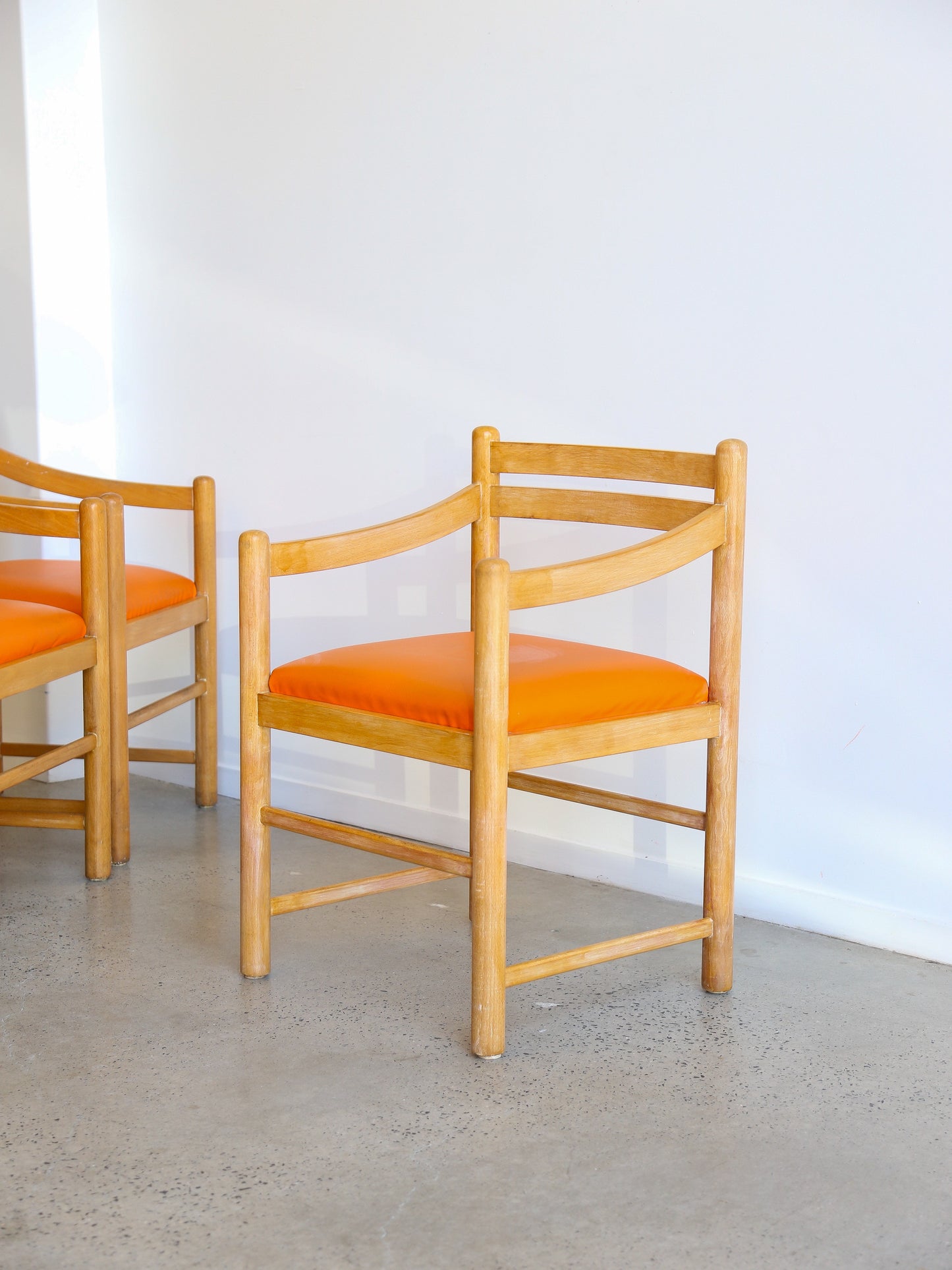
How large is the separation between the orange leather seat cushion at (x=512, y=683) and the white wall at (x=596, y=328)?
414 millimetres

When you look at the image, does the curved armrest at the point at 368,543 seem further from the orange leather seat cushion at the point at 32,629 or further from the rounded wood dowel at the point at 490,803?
Answer: the orange leather seat cushion at the point at 32,629

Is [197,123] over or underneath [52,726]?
over

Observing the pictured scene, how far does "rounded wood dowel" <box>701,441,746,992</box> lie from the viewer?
1.78 meters

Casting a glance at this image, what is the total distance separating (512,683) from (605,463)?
0.44 meters

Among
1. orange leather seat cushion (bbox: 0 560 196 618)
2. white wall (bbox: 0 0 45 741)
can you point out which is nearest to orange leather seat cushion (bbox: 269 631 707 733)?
orange leather seat cushion (bbox: 0 560 196 618)

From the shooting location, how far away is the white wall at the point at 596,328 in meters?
1.98

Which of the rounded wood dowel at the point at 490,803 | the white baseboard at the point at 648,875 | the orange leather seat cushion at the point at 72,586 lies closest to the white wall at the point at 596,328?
the white baseboard at the point at 648,875

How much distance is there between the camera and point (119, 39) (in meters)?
2.93

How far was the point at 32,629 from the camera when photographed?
2.11 metres

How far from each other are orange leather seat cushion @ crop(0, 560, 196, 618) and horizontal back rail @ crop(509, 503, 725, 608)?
1012 millimetres

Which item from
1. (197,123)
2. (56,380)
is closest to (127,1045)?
(56,380)

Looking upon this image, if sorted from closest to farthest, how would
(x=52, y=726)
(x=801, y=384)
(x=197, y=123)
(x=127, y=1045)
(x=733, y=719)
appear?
1. (x=127, y=1045)
2. (x=733, y=719)
3. (x=801, y=384)
4. (x=197, y=123)
5. (x=52, y=726)

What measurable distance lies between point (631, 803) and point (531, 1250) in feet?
2.42

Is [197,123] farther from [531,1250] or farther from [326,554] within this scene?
[531,1250]
